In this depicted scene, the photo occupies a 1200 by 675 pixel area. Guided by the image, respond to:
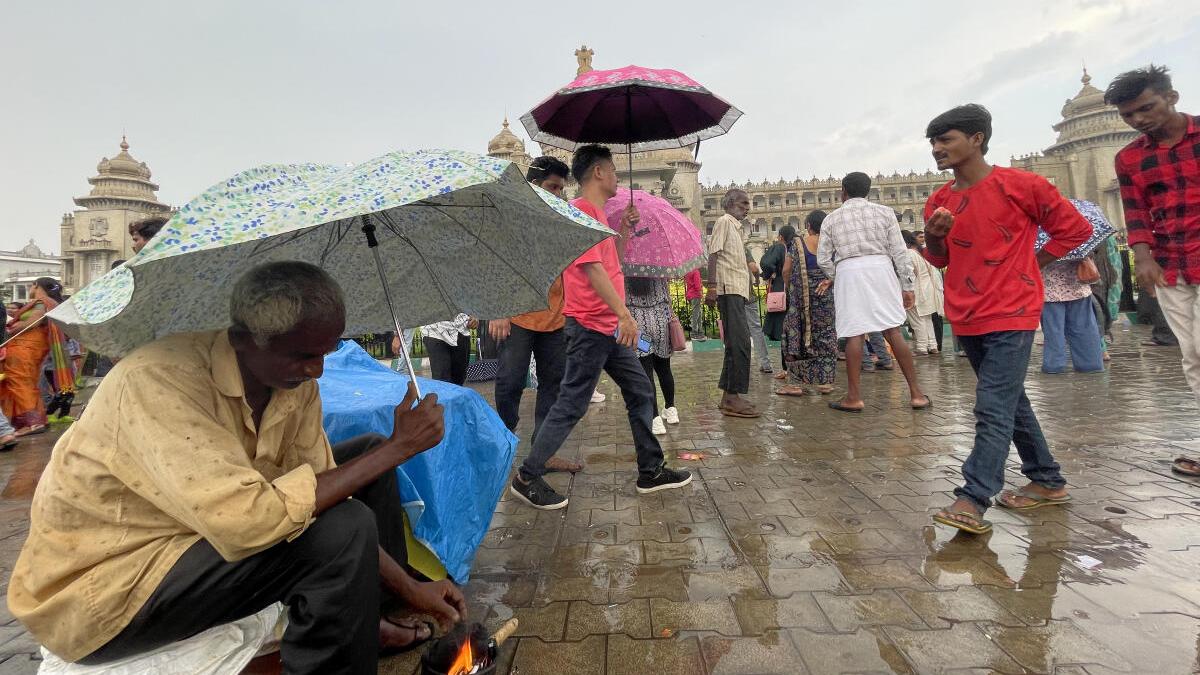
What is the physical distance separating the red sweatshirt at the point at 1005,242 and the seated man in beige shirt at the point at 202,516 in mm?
2629

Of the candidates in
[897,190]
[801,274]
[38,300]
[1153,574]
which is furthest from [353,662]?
[897,190]

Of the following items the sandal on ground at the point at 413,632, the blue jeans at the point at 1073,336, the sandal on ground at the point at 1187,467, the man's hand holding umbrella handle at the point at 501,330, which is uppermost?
the man's hand holding umbrella handle at the point at 501,330

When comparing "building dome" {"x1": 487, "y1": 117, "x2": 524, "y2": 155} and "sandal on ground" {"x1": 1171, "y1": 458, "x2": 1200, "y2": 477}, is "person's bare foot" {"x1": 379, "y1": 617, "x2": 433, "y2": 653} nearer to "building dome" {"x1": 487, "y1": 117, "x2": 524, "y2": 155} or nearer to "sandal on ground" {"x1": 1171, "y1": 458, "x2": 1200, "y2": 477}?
"sandal on ground" {"x1": 1171, "y1": 458, "x2": 1200, "y2": 477}

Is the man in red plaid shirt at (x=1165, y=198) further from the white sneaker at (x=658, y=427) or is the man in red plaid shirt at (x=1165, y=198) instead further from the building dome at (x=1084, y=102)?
the building dome at (x=1084, y=102)

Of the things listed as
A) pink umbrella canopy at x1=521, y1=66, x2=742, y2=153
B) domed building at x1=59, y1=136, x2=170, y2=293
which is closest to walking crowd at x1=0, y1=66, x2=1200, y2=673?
pink umbrella canopy at x1=521, y1=66, x2=742, y2=153

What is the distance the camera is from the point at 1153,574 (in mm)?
2041

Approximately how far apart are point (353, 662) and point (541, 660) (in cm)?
57

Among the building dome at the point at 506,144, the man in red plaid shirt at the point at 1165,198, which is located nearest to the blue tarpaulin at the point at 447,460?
the man in red plaid shirt at the point at 1165,198

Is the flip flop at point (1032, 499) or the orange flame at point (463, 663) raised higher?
the orange flame at point (463, 663)

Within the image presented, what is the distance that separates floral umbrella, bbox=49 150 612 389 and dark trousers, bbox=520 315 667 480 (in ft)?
3.04

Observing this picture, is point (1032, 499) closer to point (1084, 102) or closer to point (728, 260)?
point (728, 260)

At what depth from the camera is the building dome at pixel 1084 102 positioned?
188 ft

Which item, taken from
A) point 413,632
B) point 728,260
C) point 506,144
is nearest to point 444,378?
point 728,260

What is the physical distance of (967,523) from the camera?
95.6 inches
